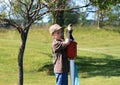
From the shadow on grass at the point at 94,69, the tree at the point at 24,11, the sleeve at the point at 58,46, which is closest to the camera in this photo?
the sleeve at the point at 58,46

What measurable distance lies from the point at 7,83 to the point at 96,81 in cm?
325

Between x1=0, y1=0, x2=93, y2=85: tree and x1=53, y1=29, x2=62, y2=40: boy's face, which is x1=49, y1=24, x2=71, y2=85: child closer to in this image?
x1=53, y1=29, x2=62, y2=40: boy's face

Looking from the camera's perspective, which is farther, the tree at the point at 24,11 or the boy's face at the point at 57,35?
the tree at the point at 24,11

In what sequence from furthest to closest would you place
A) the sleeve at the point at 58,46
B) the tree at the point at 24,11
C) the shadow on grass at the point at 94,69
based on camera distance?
the shadow on grass at the point at 94,69
the tree at the point at 24,11
the sleeve at the point at 58,46

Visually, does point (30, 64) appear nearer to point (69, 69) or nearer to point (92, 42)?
point (69, 69)

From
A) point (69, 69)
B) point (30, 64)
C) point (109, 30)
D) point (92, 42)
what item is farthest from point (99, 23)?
point (69, 69)

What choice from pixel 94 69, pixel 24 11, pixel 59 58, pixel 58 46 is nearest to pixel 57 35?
pixel 58 46

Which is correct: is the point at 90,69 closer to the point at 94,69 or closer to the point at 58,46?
the point at 94,69

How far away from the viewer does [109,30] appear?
4897 cm

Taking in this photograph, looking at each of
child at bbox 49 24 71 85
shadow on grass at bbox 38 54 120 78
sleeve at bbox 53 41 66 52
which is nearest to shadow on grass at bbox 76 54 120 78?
shadow on grass at bbox 38 54 120 78

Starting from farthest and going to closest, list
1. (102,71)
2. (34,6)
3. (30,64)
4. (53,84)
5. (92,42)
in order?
Result: (92,42), (30,64), (102,71), (53,84), (34,6)

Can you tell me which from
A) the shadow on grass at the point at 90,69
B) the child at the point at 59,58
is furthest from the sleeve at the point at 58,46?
the shadow on grass at the point at 90,69

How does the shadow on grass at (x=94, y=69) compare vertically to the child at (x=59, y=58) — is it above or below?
below

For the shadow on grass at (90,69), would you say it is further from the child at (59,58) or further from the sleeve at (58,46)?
the sleeve at (58,46)
